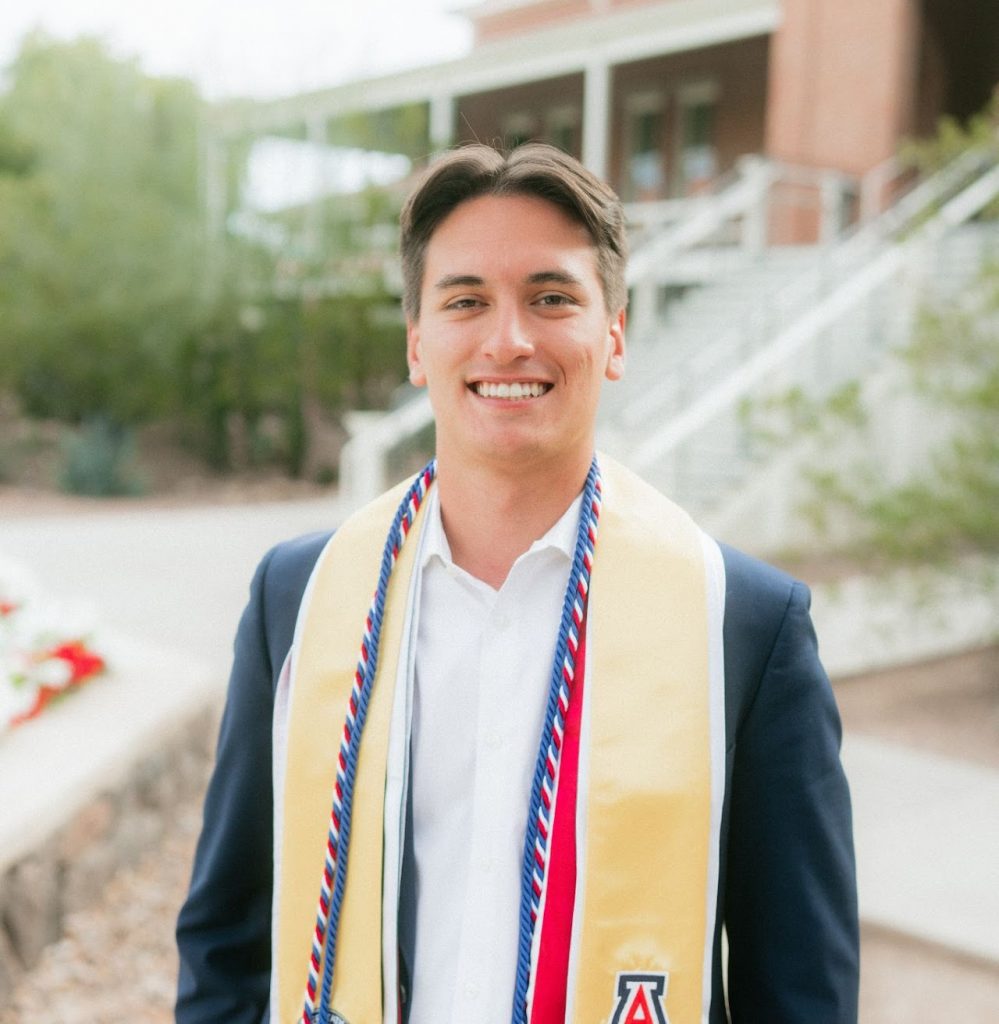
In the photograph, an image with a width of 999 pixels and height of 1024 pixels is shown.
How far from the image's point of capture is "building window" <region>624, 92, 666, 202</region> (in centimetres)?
1975

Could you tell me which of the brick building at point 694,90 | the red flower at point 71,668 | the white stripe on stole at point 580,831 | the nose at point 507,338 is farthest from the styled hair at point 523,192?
the brick building at point 694,90

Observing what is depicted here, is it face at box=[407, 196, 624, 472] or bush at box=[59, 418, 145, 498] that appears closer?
face at box=[407, 196, 624, 472]

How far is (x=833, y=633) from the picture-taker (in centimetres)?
803

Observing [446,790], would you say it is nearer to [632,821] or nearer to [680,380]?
[632,821]

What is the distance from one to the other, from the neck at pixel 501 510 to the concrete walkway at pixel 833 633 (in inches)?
120

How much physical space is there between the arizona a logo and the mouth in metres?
0.82

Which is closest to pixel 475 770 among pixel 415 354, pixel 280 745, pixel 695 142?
pixel 280 745

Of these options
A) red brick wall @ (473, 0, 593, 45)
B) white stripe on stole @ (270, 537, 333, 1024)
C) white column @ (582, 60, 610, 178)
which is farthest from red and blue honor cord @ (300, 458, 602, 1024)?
red brick wall @ (473, 0, 593, 45)

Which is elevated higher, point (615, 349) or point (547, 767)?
point (615, 349)

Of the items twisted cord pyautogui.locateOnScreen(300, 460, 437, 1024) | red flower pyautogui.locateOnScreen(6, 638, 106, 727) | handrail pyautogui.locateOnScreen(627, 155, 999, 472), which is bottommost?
twisted cord pyautogui.locateOnScreen(300, 460, 437, 1024)

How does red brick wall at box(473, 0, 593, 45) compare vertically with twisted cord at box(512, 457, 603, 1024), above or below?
above

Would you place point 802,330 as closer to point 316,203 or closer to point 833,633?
point 833,633

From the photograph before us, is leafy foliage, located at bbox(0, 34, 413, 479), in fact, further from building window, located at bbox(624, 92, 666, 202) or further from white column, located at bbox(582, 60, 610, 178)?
building window, located at bbox(624, 92, 666, 202)

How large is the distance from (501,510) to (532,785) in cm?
41
